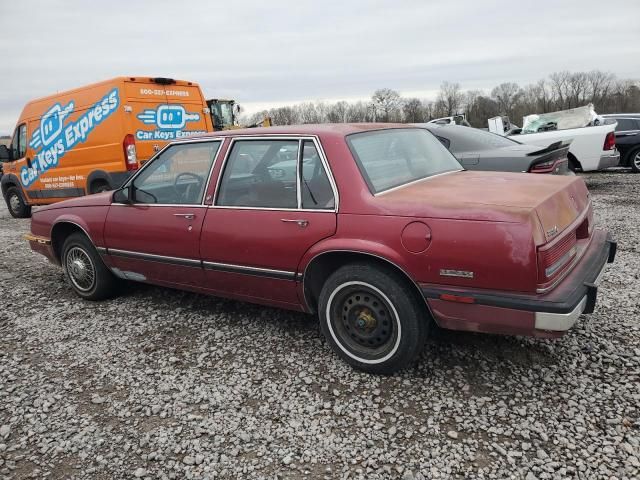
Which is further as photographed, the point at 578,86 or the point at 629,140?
the point at 578,86

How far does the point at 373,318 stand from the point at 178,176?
6.90 feet

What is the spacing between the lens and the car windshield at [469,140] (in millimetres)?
6648

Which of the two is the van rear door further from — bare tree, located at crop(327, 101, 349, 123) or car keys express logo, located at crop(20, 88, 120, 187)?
bare tree, located at crop(327, 101, 349, 123)

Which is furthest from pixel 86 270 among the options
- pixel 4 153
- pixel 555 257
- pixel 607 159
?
pixel 607 159

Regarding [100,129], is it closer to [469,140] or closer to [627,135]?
[469,140]

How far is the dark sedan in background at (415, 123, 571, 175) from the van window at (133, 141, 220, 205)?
3119mm

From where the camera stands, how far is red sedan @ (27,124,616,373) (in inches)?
101

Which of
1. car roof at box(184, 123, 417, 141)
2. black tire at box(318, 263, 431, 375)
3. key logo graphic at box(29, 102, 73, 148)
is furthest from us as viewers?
key logo graphic at box(29, 102, 73, 148)

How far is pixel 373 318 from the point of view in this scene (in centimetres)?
305

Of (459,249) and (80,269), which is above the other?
(459,249)

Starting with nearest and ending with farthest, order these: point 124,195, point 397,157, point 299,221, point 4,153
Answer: point 299,221 < point 397,157 < point 124,195 < point 4,153

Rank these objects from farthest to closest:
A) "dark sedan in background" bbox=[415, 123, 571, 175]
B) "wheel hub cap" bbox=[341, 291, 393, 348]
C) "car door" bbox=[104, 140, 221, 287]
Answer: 1. "dark sedan in background" bbox=[415, 123, 571, 175]
2. "car door" bbox=[104, 140, 221, 287]
3. "wheel hub cap" bbox=[341, 291, 393, 348]

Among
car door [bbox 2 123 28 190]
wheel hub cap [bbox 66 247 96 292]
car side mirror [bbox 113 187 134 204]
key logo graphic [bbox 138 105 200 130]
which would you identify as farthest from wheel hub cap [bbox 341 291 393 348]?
car door [bbox 2 123 28 190]

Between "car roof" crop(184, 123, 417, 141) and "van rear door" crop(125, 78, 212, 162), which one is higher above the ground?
"van rear door" crop(125, 78, 212, 162)
